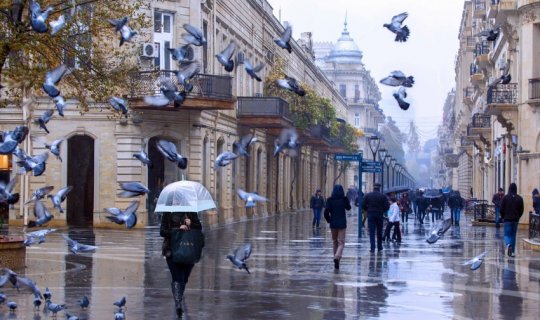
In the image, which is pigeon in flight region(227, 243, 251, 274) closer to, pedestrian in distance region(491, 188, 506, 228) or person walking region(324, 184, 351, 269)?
person walking region(324, 184, 351, 269)

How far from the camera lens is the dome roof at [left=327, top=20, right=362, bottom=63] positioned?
442 ft

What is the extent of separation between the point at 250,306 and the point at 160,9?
88.3 ft

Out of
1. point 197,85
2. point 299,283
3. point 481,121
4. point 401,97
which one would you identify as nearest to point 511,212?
point 299,283

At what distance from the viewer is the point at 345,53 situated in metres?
136

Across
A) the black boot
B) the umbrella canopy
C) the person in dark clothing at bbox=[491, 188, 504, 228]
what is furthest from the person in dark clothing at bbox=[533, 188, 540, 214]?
the black boot

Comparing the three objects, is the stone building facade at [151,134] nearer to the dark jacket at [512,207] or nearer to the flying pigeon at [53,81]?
the dark jacket at [512,207]

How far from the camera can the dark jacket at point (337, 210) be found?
22.0 metres

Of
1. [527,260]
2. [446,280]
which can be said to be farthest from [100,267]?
[527,260]

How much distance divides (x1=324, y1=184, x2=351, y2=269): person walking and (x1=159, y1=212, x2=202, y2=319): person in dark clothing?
792 centimetres

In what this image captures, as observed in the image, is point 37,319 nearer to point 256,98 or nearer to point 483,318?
point 483,318

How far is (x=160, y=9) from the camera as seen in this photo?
134ft

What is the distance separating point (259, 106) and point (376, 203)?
25967 millimetres

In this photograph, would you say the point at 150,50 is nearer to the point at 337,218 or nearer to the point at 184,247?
the point at 337,218

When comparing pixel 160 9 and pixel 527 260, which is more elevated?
pixel 160 9
